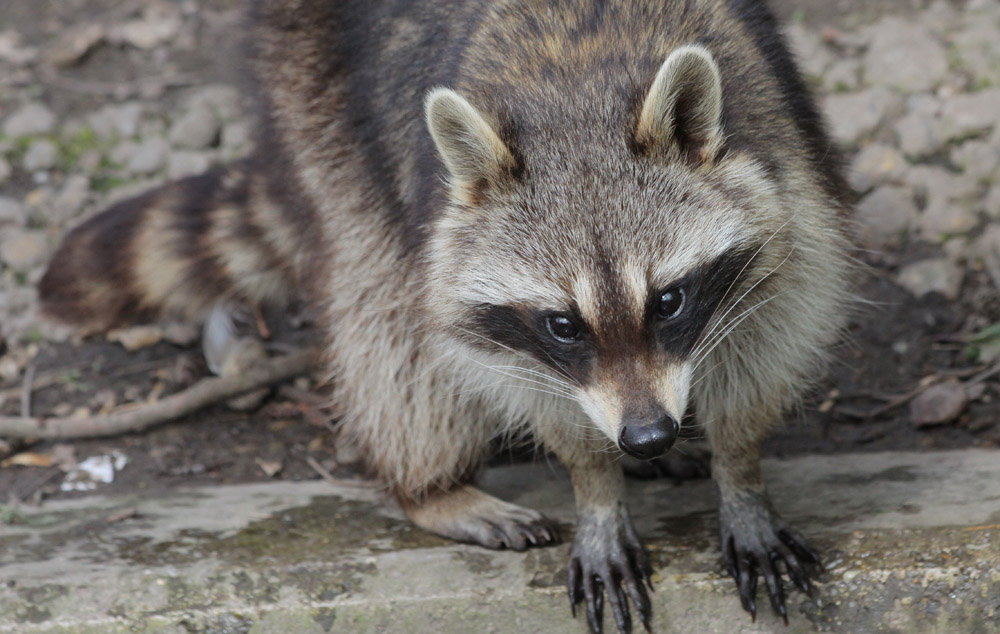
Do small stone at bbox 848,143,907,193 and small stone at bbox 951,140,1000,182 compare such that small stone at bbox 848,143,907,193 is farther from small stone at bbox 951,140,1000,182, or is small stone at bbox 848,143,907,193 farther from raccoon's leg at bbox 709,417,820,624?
raccoon's leg at bbox 709,417,820,624

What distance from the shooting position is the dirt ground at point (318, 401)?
3.49m

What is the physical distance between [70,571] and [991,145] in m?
3.36

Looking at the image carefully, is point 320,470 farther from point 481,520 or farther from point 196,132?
point 196,132

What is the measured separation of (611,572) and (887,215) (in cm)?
206

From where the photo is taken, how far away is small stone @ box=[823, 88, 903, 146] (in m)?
4.31

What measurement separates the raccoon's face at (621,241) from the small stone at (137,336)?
204cm

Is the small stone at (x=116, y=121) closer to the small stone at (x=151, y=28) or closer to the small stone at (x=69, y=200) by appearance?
the small stone at (x=69, y=200)

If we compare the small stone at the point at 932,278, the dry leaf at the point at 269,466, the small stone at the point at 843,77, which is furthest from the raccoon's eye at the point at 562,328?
the small stone at the point at 843,77

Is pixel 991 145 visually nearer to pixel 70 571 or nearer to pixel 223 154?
pixel 223 154

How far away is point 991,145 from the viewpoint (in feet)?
13.3

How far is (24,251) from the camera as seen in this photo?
14.4 feet

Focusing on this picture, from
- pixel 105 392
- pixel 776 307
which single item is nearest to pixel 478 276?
pixel 776 307

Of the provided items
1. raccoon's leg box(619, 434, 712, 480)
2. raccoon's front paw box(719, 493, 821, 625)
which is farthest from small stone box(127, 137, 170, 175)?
raccoon's front paw box(719, 493, 821, 625)

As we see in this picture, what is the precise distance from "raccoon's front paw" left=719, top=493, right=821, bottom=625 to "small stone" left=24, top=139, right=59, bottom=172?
3358 mm
